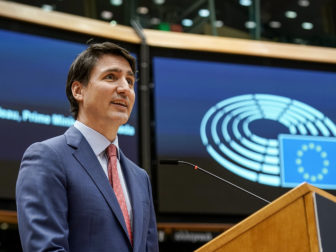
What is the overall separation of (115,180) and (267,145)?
3995 mm

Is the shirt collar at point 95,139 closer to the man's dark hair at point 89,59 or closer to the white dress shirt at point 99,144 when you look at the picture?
the white dress shirt at point 99,144

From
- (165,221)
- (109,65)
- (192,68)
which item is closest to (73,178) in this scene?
(109,65)

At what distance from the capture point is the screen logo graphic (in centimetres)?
573

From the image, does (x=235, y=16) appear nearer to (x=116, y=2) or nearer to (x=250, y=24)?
(x=250, y=24)

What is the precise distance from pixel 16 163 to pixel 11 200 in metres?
0.32

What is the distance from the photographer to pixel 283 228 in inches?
76.4

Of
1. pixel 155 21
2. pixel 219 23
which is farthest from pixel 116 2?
pixel 219 23

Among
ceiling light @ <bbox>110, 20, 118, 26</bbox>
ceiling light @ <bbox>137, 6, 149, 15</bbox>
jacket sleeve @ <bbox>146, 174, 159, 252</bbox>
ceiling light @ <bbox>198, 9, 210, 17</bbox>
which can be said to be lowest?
jacket sleeve @ <bbox>146, 174, 159, 252</bbox>

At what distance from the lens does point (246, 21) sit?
6.52m

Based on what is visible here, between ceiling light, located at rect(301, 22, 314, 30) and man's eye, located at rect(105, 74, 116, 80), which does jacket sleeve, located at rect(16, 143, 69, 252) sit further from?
ceiling light, located at rect(301, 22, 314, 30)

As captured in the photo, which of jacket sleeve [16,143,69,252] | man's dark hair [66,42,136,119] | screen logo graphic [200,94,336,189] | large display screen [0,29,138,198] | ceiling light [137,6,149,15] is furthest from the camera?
ceiling light [137,6,149,15]

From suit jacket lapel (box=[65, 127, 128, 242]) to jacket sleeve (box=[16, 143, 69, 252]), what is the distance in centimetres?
10

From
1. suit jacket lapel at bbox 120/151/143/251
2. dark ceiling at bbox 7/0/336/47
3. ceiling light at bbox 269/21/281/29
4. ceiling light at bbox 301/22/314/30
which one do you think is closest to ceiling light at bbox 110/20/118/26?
dark ceiling at bbox 7/0/336/47

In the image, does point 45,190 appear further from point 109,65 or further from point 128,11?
point 128,11
